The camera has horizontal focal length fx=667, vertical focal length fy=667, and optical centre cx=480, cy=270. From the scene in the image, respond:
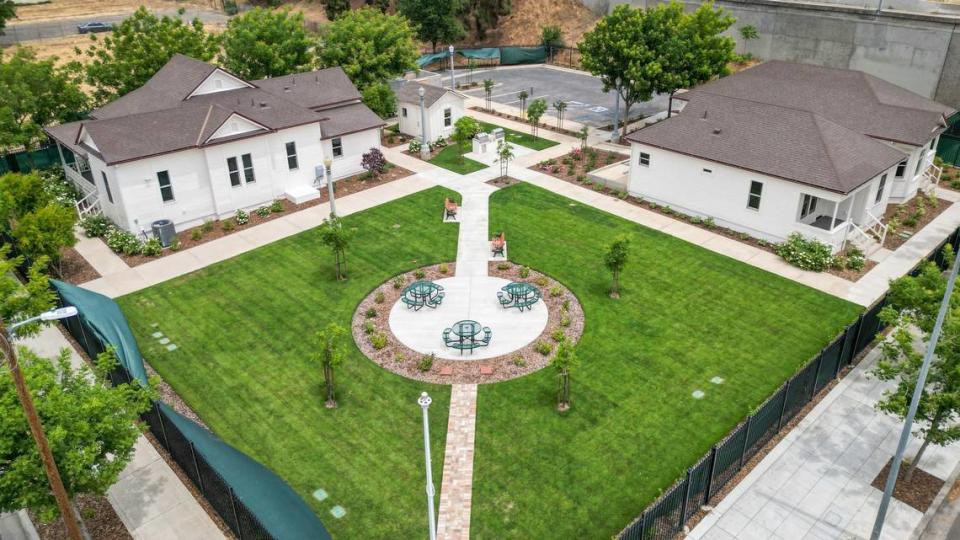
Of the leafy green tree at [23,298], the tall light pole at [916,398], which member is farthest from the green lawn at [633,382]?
the leafy green tree at [23,298]

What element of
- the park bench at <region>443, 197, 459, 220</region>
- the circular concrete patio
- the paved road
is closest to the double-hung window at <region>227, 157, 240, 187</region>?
the park bench at <region>443, 197, 459, 220</region>

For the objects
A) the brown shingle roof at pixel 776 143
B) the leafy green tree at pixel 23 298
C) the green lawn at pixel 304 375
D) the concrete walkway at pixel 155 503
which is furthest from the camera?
the brown shingle roof at pixel 776 143

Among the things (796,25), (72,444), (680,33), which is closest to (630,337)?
(72,444)

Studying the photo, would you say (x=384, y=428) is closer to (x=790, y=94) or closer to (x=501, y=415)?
(x=501, y=415)

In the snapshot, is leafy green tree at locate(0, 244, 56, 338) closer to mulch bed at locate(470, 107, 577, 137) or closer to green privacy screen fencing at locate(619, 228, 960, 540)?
green privacy screen fencing at locate(619, 228, 960, 540)

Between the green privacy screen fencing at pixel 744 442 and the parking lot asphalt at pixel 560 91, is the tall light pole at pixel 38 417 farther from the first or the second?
the parking lot asphalt at pixel 560 91

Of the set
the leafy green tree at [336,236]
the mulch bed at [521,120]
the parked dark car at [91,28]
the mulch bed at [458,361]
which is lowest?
the mulch bed at [458,361]

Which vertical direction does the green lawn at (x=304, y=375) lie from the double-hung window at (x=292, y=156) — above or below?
below
